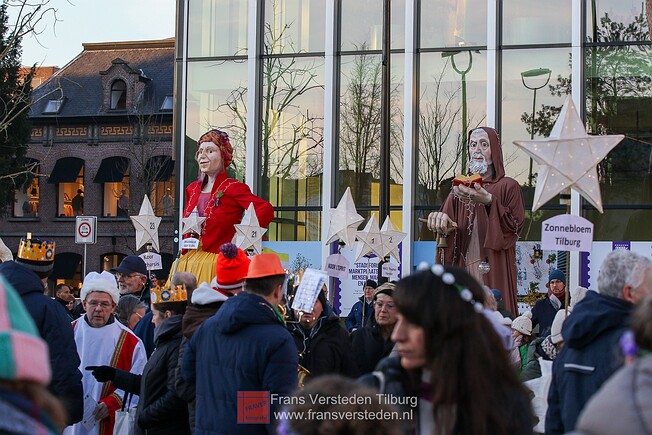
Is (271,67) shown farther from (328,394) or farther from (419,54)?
(328,394)

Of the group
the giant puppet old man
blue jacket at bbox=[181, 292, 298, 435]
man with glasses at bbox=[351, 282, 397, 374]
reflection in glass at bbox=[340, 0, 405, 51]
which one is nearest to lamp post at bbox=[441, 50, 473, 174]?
reflection in glass at bbox=[340, 0, 405, 51]

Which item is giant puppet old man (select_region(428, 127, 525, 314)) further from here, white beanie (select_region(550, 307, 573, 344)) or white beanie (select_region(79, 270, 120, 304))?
white beanie (select_region(79, 270, 120, 304))

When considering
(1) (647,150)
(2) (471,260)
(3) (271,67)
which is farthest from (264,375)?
(3) (271,67)

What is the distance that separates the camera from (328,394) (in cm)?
303

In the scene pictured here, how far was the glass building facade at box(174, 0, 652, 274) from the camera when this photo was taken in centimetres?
2470

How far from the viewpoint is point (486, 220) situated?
1055 centimetres

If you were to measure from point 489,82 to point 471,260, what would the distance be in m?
15.2

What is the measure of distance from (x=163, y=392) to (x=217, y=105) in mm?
21045

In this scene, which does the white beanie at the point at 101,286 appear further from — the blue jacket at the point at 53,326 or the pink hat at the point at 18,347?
the pink hat at the point at 18,347

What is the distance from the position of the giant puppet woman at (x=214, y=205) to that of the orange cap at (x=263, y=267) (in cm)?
471

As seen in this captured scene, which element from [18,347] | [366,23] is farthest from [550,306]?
[366,23]

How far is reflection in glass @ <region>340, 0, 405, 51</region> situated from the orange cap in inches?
831

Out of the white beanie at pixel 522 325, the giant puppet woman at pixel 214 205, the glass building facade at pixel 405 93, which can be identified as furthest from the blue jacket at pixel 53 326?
the glass building facade at pixel 405 93

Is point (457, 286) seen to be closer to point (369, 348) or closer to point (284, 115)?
point (369, 348)
